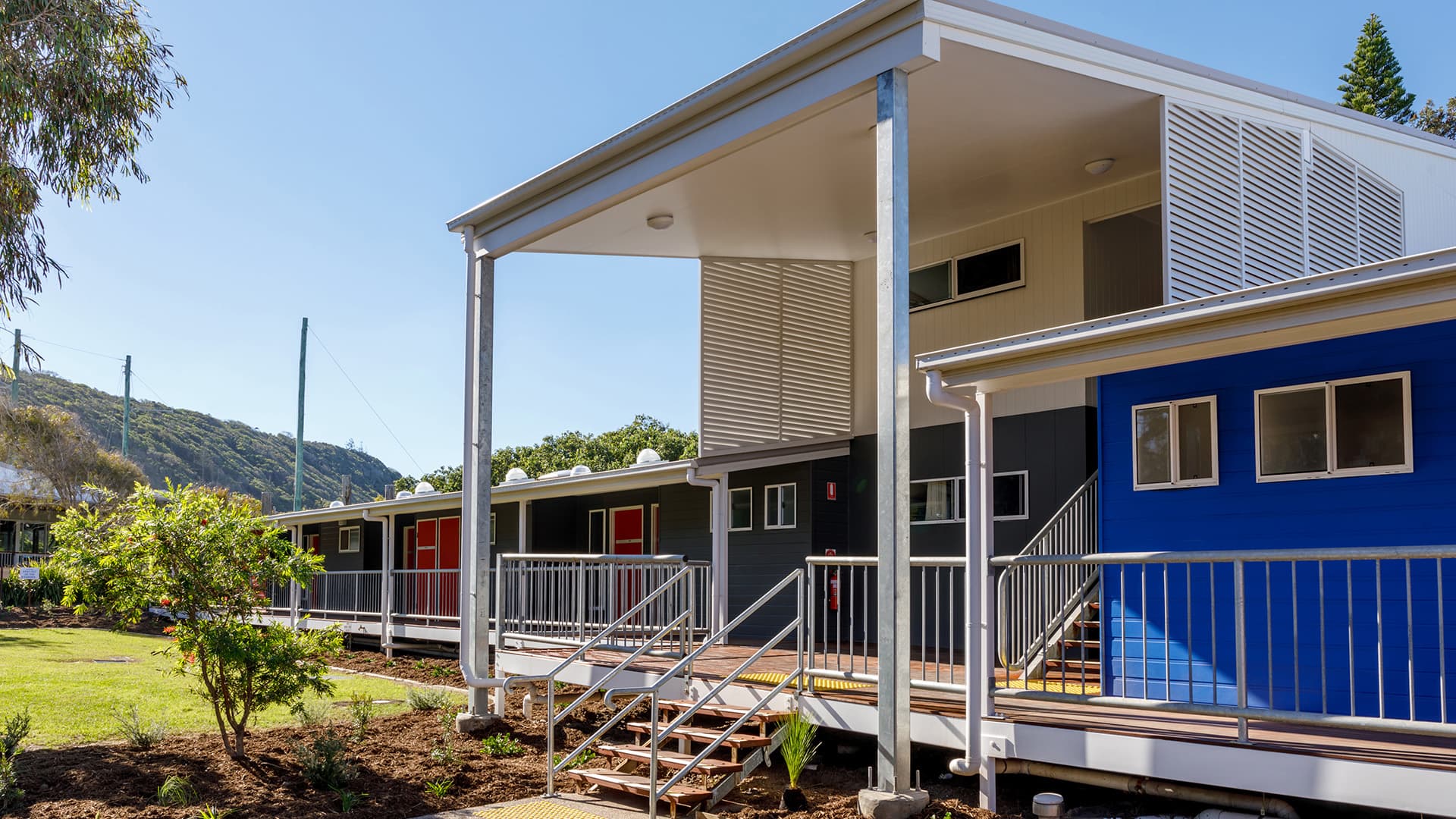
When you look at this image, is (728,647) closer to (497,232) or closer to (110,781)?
(497,232)

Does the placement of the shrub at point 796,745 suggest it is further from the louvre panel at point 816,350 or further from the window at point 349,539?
the window at point 349,539

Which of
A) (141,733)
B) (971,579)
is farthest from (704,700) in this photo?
(141,733)

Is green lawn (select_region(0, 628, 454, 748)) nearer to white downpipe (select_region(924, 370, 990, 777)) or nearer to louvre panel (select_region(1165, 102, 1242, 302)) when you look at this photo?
white downpipe (select_region(924, 370, 990, 777))

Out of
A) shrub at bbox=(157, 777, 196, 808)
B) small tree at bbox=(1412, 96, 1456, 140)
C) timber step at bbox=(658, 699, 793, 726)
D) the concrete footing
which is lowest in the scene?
shrub at bbox=(157, 777, 196, 808)

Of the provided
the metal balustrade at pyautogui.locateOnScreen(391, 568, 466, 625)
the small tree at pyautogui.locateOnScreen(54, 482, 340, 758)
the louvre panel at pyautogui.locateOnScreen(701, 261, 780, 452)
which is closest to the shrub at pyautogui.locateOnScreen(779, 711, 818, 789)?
the small tree at pyautogui.locateOnScreen(54, 482, 340, 758)

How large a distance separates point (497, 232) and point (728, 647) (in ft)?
17.7

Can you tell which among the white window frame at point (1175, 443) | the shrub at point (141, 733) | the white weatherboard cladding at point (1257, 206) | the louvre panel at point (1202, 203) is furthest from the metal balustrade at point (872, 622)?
the shrub at point (141, 733)

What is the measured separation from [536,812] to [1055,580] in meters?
5.36

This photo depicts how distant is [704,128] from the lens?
1031 cm

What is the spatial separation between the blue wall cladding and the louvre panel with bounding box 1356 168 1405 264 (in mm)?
3847

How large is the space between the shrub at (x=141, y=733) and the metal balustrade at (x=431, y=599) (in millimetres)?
7711

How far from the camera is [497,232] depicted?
13414 mm

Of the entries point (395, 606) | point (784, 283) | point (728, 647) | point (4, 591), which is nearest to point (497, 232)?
point (784, 283)

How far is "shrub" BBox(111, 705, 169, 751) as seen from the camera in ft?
35.4
